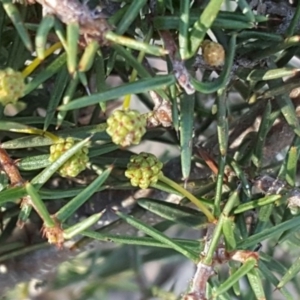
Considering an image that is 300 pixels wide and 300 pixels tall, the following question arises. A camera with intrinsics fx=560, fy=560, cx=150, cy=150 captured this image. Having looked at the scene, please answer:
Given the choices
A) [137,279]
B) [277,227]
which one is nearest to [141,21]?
[277,227]

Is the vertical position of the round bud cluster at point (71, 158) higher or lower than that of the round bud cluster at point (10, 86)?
lower

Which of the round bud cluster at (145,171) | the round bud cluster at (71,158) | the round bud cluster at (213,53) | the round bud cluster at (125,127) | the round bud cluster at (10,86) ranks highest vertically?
the round bud cluster at (10,86)

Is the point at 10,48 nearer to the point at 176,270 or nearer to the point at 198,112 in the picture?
the point at 198,112

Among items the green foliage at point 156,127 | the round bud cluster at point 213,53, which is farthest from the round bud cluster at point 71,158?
the round bud cluster at point 213,53

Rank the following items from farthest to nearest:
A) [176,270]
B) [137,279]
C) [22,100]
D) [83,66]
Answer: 1. [176,270]
2. [137,279]
3. [22,100]
4. [83,66]

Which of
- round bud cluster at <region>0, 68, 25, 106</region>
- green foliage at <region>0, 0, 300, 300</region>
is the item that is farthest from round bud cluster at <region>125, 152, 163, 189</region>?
round bud cluster at <region>0, 68, 25, 106</region>

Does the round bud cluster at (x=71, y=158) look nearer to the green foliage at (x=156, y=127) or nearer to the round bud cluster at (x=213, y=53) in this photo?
the green foliage at (x=156, y=127)

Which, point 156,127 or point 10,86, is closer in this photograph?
point 10,86
